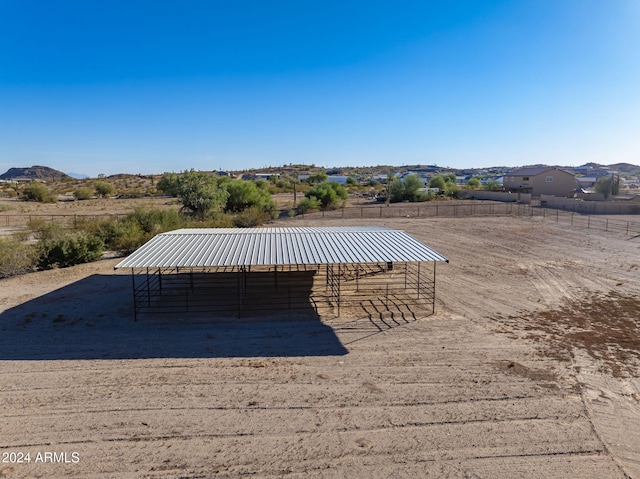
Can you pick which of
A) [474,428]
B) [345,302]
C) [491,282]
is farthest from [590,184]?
[474,428]

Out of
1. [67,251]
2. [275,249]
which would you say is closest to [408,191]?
[67,251]

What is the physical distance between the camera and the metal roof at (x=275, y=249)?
15.1 meters

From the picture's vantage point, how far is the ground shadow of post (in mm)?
12628

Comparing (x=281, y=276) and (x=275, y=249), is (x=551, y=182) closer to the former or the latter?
(x=281, y=276)

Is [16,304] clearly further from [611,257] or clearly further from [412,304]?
[611,257]

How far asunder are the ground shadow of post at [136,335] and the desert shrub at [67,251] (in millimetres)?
6949

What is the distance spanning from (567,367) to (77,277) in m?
21.0

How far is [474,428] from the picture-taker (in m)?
8.91

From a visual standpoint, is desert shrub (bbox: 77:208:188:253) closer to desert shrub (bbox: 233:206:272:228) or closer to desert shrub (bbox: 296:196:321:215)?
desert shrub (bbox: 233:206:272:228)

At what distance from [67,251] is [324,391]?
19.5m

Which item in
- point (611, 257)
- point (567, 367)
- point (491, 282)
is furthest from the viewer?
point (611, 257)

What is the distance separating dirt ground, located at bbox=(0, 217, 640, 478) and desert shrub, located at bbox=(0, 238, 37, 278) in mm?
3564

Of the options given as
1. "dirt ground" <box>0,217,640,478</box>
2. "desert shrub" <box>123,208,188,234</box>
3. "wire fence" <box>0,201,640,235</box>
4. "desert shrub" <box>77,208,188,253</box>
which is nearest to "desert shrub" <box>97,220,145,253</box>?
"desert shrub" <box>77,208,188,253</box>

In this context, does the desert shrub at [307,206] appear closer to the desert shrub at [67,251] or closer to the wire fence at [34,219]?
the wire fence at [34,219]
